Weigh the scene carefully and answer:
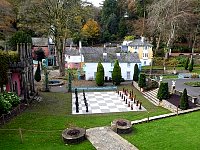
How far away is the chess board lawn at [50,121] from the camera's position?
55.7 feet

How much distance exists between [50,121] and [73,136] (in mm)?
5840

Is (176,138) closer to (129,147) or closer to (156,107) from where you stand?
(129,147)

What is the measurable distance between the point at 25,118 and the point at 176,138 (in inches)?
481

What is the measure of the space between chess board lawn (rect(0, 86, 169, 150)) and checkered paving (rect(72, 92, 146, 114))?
1.30m

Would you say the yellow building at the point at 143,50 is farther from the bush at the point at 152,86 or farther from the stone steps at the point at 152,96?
the stone steps at the point at 152,96

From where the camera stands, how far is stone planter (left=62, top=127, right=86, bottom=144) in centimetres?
1719

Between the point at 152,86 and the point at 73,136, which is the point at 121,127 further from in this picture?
the point at 152,86

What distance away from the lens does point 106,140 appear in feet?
56.6

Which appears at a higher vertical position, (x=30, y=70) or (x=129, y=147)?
(x=30, y=70)

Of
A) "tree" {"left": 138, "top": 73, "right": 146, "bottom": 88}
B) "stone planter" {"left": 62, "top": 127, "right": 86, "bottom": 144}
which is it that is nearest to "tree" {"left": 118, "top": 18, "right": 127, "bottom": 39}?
"tree" {"left": 138, "top": 73, "right": 146, "bottom": 88}

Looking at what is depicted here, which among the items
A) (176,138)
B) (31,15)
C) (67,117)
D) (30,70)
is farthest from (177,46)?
(176,138)

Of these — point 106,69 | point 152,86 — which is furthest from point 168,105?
point 106,69

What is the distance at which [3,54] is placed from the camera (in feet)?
84.9

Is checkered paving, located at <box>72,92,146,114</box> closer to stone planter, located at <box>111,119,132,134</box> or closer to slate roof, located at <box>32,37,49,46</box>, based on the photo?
stone planter, located at <box>111,119,132,134</box>
